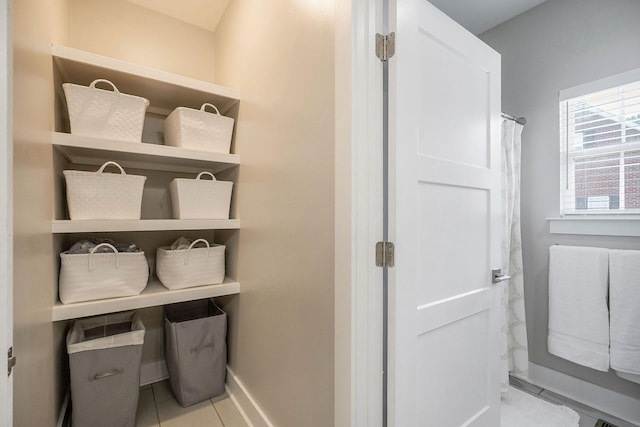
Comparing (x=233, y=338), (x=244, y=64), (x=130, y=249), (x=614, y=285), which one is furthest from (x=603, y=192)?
(x=130, y=249)

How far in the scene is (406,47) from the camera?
106 cm

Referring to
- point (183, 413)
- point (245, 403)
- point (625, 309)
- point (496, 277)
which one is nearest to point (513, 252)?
point (625, 309)

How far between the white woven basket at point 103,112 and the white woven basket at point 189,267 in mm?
665

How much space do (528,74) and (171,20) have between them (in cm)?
263

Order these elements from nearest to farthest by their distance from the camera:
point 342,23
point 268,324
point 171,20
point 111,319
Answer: point 342,23
point 268,324
point 111,319
point 171,20

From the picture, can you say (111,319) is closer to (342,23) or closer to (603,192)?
(342,23)

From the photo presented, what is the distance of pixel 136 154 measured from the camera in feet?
5.30

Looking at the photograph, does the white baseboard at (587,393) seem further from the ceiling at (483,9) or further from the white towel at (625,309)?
the ceiling at (483,9)

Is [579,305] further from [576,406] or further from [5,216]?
[5,216]

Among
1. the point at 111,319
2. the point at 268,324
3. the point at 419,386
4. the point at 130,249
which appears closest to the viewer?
the point at 419,386

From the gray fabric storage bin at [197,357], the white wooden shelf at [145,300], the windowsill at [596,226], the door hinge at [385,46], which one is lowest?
the gray fabric storage bin at [197,357]

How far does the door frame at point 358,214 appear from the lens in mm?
974

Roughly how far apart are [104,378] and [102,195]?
0.92 meters

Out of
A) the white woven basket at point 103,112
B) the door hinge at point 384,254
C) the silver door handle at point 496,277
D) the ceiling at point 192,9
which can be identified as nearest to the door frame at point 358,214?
the door hinge at point 384,254
